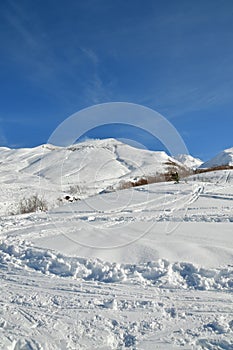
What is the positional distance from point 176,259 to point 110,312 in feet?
6.15

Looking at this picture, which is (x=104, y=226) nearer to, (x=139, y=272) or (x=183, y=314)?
(x=139, y=272)

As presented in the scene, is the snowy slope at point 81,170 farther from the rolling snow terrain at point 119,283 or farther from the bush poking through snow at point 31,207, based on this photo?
the rolling snow terrain at point 119,283

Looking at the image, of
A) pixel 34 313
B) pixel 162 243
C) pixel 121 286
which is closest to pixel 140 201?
pixel 162 243

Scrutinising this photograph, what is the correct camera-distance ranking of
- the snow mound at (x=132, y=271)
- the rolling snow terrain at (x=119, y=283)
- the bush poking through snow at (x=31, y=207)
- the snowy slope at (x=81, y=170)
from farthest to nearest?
the snowy slope at (x=81, y=170)
the bush poking through snow at (x=31, y=207)
the snow mound at (x=132, y=271)
the rolling snow terrain at (x=119, y=283)

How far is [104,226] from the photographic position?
8.45 m

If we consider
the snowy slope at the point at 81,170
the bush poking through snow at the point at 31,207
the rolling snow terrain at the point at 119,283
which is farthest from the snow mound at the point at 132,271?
the bush poking through snow at the point at 31,207

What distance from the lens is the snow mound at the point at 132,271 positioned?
15.2 feet

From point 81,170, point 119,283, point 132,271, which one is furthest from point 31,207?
point 81,170

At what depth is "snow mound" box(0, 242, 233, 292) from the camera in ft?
15.2

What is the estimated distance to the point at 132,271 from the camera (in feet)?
16.7

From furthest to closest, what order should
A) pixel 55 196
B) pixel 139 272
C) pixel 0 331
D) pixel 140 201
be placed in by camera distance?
1. pixel 55 196
2. pixel 140 201
3. pixel 139 272
4. pixel 0 331

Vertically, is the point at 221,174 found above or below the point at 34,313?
above

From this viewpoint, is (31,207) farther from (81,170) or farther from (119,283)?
(81,170)

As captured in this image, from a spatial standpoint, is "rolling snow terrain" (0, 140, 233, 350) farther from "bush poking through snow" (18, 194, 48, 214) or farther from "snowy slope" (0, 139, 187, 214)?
"snowy slope" (0, 139, 187, 214)
